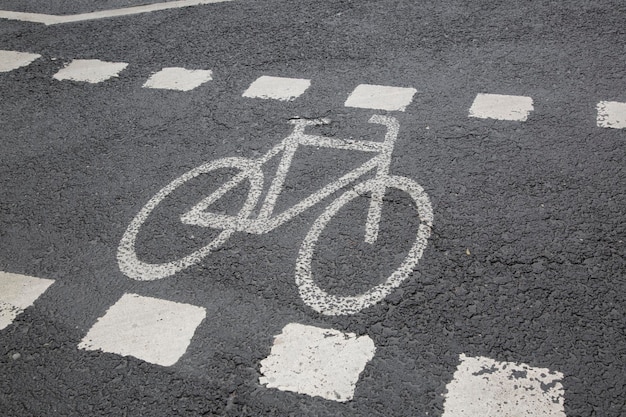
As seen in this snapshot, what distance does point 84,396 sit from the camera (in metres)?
3.03

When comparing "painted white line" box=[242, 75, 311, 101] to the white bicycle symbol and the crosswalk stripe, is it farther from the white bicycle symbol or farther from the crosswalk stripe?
the white bicycle symbol

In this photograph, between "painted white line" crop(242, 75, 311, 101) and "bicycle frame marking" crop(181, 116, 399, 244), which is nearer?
"bicycle frame marking" crop(181, 116, 399, 244)

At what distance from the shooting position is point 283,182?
4312 mm

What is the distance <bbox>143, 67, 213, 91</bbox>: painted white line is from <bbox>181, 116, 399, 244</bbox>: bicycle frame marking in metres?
1.26

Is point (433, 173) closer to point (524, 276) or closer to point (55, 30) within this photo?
point (524, 276)

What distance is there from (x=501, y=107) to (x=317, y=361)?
109 inches

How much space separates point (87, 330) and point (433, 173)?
2378 millimetres

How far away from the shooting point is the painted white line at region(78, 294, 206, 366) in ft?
10.5

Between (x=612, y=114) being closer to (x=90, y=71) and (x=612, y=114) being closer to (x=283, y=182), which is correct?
(x=283, y=182)

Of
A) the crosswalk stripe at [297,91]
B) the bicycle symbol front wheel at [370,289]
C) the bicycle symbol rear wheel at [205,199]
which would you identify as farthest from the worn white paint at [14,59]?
the bicycle symbol front wheel at [370,289]

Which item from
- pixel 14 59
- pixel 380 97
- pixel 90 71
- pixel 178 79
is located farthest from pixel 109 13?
pixel 380 97

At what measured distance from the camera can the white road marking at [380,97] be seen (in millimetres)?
5055

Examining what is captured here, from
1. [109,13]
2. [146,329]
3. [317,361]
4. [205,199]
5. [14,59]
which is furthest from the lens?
[109,13]

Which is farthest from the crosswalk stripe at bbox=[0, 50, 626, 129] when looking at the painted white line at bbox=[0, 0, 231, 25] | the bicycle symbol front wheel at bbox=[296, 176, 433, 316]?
the bicycle symbol front wheel at bbox=[296, 176, 433, 316]
